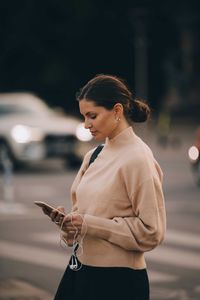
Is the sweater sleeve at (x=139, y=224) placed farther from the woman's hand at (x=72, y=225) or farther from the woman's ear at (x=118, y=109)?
the woman's ear at (x=118, y=109)

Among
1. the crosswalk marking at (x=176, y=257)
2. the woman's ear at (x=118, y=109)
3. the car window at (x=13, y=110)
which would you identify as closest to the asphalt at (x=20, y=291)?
the crosswalk marking at (x=176, y=257)

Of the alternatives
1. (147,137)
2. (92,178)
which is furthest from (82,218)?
(147,137)

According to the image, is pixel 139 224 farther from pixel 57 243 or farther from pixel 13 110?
pixel 13 110

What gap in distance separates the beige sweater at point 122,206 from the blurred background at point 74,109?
461 cm

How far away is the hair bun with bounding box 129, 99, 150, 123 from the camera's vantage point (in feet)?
15.4

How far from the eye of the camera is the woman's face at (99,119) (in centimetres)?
459

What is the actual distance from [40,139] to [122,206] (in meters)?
19.3

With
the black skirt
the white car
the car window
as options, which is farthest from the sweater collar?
the car window

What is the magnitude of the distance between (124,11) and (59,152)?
110 feet

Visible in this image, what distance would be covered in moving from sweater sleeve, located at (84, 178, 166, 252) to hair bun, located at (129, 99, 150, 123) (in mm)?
335

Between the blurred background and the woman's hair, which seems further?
the blurred background

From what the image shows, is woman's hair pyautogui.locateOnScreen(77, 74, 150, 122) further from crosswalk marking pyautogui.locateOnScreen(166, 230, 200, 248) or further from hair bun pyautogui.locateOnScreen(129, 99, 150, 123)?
crosswalk marking pyautogui.locateOnScreen(166, 230, 200, 248)

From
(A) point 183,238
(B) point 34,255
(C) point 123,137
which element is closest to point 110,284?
(C) point 123,137

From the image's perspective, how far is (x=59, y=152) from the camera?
78.7ft
